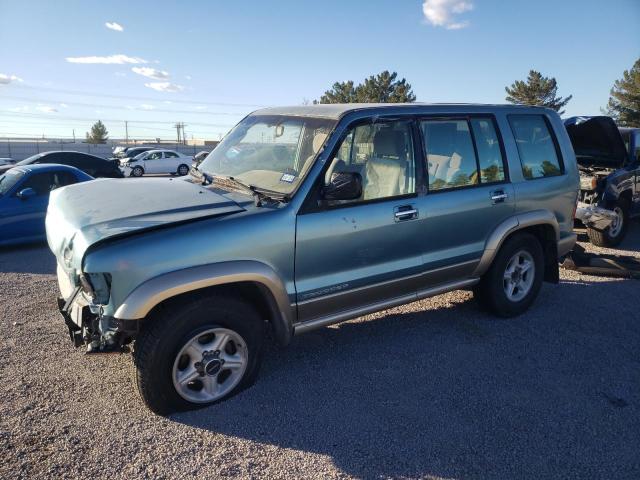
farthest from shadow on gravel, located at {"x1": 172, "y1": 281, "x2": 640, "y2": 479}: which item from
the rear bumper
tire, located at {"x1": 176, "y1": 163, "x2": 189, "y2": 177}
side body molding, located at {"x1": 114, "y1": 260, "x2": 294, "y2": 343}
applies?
tire, located at {"x1": 176, "y1": 163, "x2": 189, "y2": 177}

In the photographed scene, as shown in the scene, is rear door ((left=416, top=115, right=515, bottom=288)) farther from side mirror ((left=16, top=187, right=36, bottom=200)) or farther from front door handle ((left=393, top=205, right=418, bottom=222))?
side mirror ((left=16, top=187, right=36, bottom=200))

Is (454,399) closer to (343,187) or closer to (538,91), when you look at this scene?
(343,187)

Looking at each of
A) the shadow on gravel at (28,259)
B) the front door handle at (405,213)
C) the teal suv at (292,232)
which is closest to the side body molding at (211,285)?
the teal suv at (292,232)

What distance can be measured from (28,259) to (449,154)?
6.15 meters

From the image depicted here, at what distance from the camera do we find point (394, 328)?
4.68 meters

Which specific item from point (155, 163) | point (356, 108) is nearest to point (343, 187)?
point (356, 108)

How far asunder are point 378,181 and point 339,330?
61.9 inches

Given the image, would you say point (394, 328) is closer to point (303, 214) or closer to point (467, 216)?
point (467, 216)

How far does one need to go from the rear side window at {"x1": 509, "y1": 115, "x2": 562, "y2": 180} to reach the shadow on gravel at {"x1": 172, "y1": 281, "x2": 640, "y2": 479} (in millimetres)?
1516

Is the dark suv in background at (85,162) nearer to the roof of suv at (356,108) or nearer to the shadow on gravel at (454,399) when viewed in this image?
the roof of suv at (356,108)

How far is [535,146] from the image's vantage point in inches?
191

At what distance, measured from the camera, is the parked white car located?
26562 mm

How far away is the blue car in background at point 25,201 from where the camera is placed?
759 centimetres

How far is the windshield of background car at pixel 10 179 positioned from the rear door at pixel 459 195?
6918 mm
